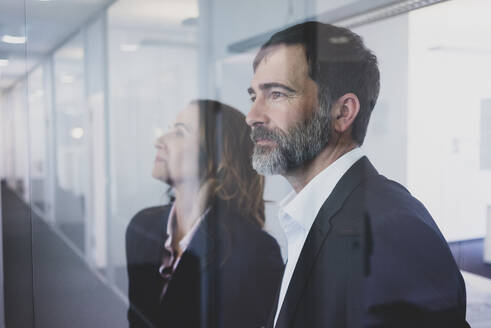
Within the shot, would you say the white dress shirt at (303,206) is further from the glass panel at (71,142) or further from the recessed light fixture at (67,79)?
the recessed light fixture at (67,79)

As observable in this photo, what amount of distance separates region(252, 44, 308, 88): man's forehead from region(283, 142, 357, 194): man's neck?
1.12 feet

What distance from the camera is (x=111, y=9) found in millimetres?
2531

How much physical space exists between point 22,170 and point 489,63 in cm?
216

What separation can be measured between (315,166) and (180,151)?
0.90m

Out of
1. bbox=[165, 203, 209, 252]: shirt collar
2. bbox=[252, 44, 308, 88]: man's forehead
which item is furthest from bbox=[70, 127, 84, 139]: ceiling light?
bbox=[252, 44, 308, 88]: man's forehead

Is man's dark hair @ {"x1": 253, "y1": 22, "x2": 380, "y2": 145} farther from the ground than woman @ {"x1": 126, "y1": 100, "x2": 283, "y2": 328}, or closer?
farther from the ground

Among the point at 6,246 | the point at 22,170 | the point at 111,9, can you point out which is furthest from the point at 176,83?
the point at 6,246

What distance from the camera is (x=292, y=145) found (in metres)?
2.11

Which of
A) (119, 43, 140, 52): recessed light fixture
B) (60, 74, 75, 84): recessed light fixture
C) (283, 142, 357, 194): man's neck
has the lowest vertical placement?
(283, 142, 357, 194): man's neck

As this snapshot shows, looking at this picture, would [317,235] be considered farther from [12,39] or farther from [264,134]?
[12,39]

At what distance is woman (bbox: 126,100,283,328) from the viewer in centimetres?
245

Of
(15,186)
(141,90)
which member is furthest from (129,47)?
(15,186)

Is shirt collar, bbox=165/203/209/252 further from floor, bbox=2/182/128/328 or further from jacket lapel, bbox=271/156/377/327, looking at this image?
jacket lapel, bbox=271/156/377/327

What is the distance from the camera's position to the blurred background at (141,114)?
1605 mm
